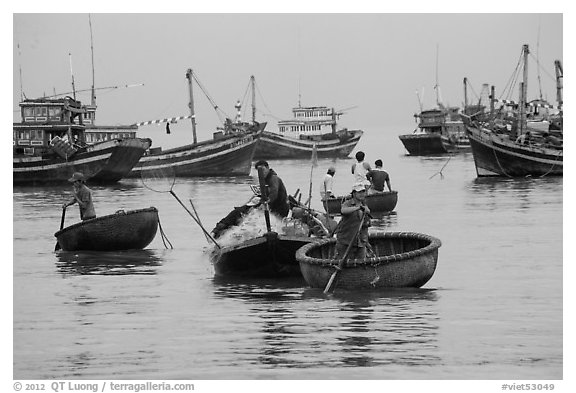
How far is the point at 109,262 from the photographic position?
16.5 meters

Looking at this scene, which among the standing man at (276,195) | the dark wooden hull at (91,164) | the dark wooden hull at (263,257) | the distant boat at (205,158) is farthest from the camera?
the distant boat at (205,158)

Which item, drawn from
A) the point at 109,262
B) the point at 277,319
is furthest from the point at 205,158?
the point at 277,319

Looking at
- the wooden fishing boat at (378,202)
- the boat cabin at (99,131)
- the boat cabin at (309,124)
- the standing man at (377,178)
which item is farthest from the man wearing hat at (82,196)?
the boat cabin at (309,124)

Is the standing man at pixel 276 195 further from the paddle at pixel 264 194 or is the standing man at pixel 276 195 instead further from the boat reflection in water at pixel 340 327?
the boat reflection in water at pixel 340 327

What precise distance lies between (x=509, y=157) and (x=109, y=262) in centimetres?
2408

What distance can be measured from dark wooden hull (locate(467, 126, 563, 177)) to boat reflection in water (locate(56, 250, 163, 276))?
21.9 metres

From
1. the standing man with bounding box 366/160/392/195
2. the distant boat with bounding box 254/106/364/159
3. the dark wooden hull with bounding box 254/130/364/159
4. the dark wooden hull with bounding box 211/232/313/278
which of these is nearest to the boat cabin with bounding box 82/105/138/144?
the dark wooden hull with bounding box 254/130/364/159

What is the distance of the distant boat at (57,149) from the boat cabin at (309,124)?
107 feet

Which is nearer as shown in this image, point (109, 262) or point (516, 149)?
point (109, 262)

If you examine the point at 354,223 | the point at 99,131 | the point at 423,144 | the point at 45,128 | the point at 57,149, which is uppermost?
the point at 45,128

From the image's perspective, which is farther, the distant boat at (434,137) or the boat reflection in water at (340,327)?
the distant boat at (434,137)

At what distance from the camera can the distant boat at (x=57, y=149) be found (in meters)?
38.2

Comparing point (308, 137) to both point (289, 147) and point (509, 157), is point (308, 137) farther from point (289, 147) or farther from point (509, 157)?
point (509, 157)

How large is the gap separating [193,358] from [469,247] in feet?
31.1
